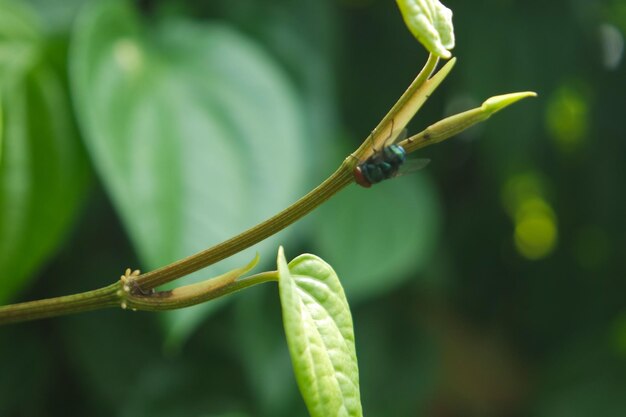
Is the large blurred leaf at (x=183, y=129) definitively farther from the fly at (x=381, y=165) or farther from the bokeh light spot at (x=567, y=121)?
the bokeh light spot at (x=567, y=121)

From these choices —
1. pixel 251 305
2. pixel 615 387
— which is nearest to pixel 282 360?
pixel 251 305

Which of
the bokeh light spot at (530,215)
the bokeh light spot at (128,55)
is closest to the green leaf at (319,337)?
the bokeh light spot at (128,55)

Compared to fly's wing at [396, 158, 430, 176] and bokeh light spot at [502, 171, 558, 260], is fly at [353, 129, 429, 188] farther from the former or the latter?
bokeh light spot at [502, 171, 558, 260]

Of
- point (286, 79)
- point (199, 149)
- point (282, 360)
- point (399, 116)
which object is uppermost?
point (286, 79)

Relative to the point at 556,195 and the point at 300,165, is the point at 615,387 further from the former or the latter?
the point at 300,165

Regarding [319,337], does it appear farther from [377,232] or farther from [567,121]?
[567,121]

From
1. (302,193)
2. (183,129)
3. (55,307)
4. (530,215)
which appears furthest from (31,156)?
(530,215)
